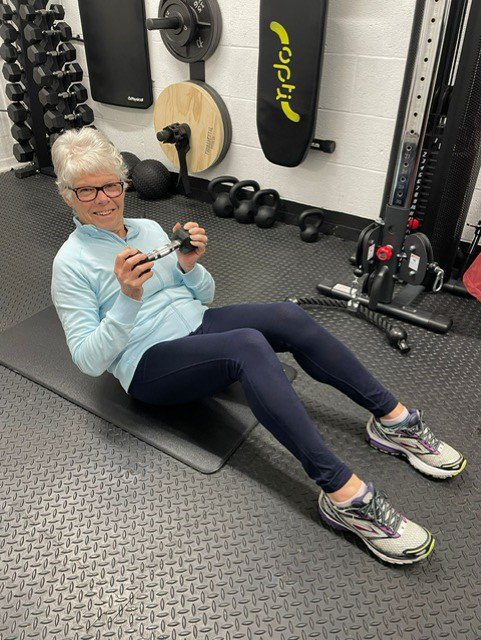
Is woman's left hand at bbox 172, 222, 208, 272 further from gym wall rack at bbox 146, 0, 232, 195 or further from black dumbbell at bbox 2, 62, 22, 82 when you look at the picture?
black dumbbell at bbox 2, 62, 22, 82

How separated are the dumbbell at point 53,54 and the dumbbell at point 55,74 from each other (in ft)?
0.18

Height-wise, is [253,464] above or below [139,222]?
below

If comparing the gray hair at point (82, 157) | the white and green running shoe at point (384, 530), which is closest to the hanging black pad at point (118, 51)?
the gray hair at point (82, 157)

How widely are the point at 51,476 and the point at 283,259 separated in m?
1.54

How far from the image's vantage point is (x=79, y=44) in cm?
342

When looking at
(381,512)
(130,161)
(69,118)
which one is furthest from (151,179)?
(381,512)

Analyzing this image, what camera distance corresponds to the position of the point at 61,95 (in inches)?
132

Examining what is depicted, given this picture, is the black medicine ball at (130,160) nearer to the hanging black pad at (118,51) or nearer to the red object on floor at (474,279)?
the hanging black pad at (118,51)

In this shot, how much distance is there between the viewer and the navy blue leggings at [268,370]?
1251mm

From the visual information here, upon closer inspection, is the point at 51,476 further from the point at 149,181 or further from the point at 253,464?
the point at 149,181

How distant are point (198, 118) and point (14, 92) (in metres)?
1.35

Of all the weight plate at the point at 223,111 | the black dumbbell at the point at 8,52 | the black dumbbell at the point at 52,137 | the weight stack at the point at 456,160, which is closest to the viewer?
the weight stack at the point at 456,160

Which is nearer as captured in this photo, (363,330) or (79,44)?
(363,330)

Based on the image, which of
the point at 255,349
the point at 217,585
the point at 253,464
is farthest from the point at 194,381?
the point at 217,585
